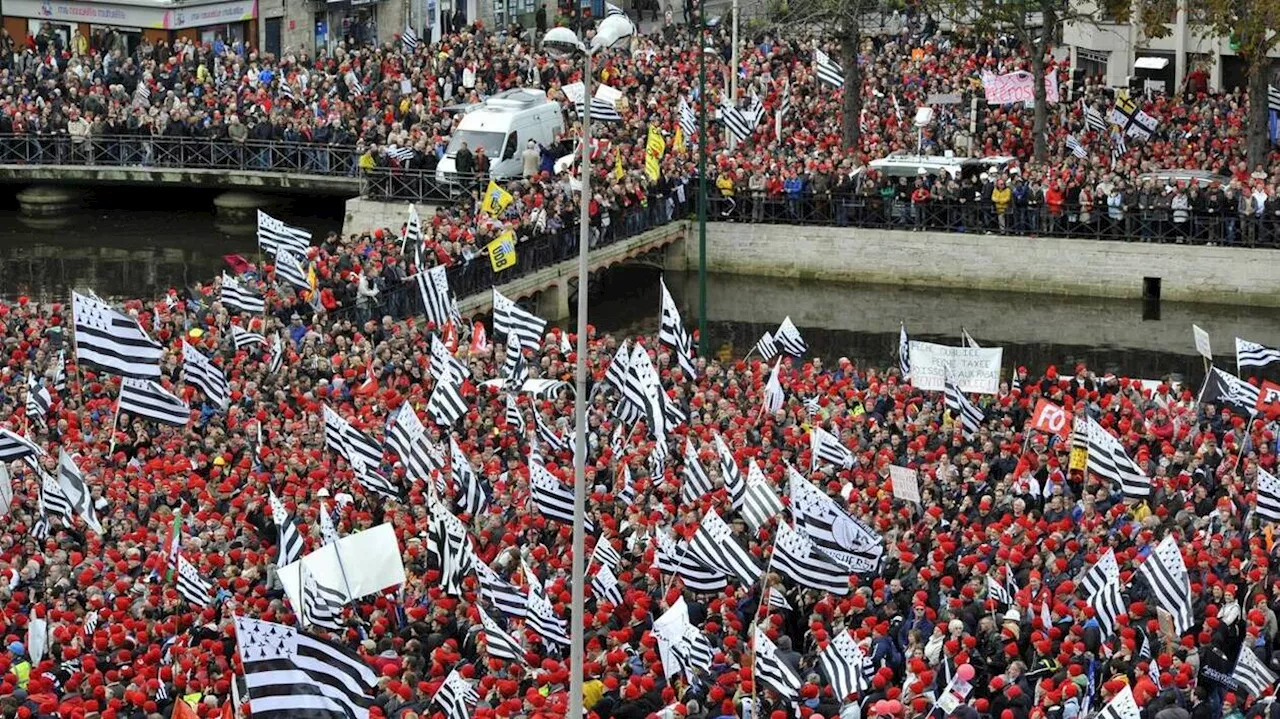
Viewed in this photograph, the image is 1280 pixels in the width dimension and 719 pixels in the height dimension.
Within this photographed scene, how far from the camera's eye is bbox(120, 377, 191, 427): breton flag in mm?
35062

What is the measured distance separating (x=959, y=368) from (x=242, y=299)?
11712 millimetres

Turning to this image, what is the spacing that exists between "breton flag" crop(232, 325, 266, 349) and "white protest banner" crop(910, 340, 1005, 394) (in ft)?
33.1

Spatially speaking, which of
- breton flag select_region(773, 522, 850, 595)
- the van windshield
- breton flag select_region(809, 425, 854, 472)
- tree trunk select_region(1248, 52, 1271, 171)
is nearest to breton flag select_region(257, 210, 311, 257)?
the van windshield

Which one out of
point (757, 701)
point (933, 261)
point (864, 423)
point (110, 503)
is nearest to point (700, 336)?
point (933, 261)

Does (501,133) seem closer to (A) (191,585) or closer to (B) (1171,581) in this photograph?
(A) (191,585)

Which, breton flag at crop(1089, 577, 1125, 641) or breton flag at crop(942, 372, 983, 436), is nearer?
breton flag at crop(1089, 577, 1125, 641)

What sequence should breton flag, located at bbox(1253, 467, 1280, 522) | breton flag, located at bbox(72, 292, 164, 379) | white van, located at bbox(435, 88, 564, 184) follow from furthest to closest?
white van, located at bbox(435, 88, 564, 184)
breton flag, located at bbox(72, 292, 164, 379)
breton flag, located at bbox(1253, 467, 1280, 522)

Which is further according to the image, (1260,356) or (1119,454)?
(1260,356)

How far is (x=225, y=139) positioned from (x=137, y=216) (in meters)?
5.07

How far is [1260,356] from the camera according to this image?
1486 inches

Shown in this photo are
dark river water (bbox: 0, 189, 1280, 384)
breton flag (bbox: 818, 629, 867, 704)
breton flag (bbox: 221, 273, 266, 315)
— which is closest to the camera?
breton flag (bbox: 818, 629, 867, 704)

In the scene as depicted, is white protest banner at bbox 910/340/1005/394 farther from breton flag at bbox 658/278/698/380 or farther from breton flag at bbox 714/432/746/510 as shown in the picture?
breton flag at bbox 714/432/746/510

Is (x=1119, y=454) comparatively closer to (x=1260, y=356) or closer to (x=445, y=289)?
(x=1260, y=356)

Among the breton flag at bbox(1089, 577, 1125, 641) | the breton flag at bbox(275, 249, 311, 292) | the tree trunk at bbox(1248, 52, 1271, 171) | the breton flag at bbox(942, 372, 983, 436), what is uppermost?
the tree trunk at bbox(1248, 52, 1271, 171)
